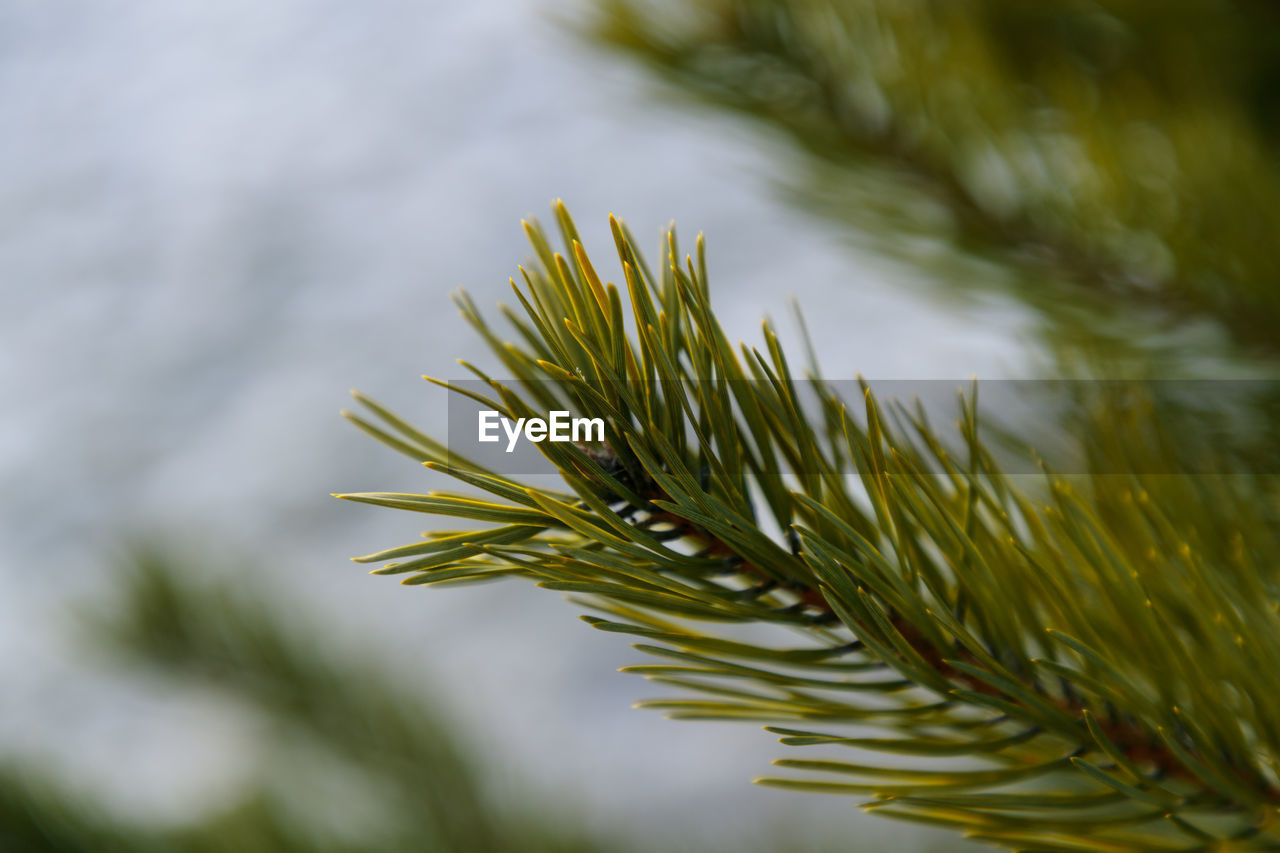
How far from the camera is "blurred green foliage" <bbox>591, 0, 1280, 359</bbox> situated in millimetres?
181

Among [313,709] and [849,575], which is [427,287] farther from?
[849,575]

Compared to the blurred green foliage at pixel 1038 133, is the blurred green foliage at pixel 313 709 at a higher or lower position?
lower

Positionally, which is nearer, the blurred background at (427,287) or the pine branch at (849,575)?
the pine branch at (849,575)

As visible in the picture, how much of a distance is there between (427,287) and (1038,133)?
79 centimetres

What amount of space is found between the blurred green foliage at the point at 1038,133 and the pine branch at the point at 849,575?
104 millimetres

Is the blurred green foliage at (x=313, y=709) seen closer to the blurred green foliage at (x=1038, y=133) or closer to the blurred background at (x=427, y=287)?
the blurred background at (x=427, y=287)

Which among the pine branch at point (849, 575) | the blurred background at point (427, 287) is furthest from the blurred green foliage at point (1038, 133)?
the pine branch at point (849, 575)

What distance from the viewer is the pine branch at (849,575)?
0.08 m

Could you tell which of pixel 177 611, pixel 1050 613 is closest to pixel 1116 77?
pixel 1050 613

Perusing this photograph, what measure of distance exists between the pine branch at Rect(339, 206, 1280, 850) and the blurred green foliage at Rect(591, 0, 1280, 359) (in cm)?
10

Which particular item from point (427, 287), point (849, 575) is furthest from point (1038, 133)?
point (427, 287)

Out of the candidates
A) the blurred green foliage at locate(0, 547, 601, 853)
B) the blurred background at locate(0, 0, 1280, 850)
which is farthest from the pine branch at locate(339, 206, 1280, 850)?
the blurred green foliage at locate(0, 547, 601, 853)

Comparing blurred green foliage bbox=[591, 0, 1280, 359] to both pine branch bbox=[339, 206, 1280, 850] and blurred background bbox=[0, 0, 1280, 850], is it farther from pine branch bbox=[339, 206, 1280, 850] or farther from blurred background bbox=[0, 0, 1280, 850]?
pine branch bbox=[339, 206, 1280, 850]

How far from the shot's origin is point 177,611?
0.93 feet
